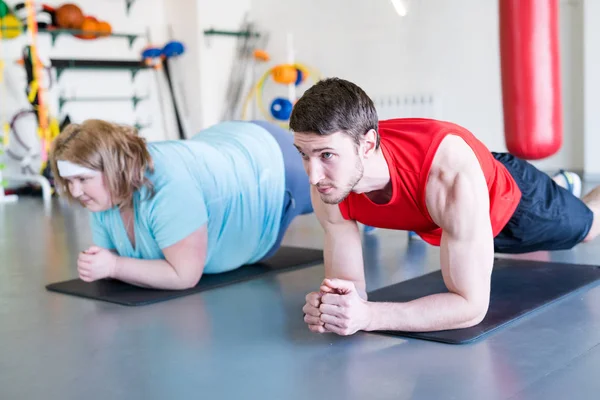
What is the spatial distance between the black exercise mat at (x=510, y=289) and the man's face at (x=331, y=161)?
1.57 feet

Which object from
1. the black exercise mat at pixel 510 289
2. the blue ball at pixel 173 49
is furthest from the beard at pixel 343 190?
the blue ball at pixel 173 49

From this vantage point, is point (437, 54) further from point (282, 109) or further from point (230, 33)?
point (230, 33)

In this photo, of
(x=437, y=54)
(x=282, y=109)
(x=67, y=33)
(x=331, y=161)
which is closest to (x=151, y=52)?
(x=67, y=33)

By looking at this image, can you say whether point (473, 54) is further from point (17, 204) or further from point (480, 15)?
point (17, 204)

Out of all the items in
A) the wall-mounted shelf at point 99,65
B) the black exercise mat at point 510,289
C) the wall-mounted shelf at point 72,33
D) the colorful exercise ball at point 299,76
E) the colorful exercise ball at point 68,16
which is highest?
the colorful exercise ball at point 68,16

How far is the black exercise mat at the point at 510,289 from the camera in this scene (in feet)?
5.98

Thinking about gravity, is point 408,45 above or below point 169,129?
above

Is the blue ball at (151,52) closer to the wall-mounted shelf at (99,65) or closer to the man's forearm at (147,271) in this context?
the wall-mounted shelf at (99,65)

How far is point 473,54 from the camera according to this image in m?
5.76

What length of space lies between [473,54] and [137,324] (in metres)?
4.35

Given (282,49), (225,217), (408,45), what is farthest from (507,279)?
(282,49)

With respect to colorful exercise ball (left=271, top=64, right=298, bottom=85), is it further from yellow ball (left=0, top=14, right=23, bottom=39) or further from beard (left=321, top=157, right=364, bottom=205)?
beard (left=321, top=157, right=364, bottom=205)

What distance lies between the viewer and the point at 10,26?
6.38 metres

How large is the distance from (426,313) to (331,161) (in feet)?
1.54
